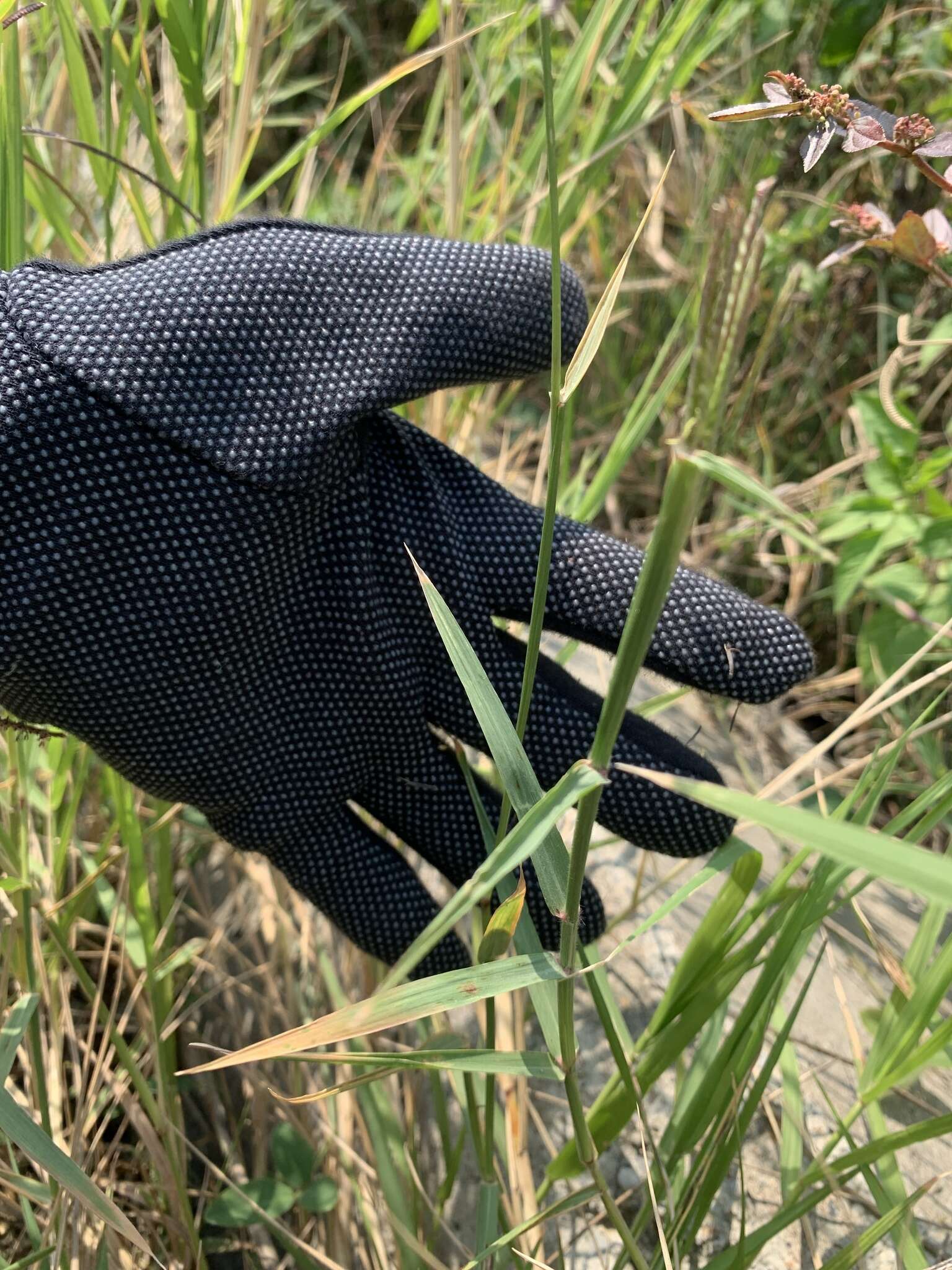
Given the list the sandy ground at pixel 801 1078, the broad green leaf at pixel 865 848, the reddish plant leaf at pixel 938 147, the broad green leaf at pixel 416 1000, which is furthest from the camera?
the sandy ground at pixel 801 1078

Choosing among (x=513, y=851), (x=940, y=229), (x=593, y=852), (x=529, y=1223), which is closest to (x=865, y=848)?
(x=513, y=851)

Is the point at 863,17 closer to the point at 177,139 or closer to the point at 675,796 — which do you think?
the point at 177,139

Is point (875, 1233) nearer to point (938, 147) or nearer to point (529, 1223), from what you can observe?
point (529, 1223)

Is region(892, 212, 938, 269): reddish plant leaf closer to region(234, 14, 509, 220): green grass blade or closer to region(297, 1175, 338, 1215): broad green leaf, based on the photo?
region(234, 14, 509, 220): green grass blade

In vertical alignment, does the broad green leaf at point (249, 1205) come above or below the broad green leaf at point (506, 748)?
below

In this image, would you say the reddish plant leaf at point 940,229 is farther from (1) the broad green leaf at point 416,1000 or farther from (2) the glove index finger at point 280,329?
(1) the broad green leaf at point 416,1000

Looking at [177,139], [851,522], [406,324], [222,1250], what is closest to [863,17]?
[851,522]

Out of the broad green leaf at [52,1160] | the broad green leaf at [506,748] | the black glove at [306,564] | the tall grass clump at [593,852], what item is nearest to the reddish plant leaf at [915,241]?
the tall grass clump at [593,852]
